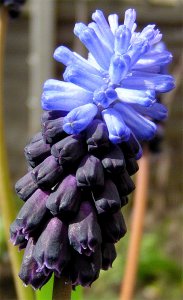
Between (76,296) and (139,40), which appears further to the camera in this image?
(76,296)

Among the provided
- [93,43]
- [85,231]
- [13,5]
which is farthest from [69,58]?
[13,5]

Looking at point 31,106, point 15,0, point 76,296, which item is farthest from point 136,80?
point 31,106

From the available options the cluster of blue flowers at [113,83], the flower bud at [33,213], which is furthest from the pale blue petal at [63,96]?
the flower bud at [33,213]

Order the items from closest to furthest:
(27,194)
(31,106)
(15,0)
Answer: (27,194)
(15,0)
(31,106)

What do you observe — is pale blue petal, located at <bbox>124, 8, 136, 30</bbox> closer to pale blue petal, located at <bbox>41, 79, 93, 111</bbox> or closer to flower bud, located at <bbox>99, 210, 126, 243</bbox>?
pale blue petal, located at <bbox>41, 79, 93, 111</bbox>

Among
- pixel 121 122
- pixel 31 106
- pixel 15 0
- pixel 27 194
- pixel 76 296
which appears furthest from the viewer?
pixel 31 106

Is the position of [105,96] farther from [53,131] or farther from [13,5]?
[13,5]

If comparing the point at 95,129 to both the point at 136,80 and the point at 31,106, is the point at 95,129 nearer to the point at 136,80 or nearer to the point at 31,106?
the point at 136,80
